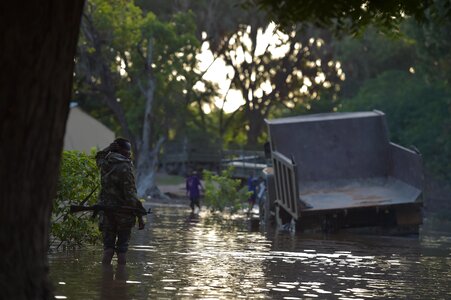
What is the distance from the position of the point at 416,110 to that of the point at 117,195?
47.0m

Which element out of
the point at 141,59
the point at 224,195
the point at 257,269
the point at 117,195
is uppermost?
the point at 141,59

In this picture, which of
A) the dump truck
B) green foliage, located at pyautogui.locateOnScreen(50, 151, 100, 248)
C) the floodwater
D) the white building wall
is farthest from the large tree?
green foliage, located at pyautogui.locateOnScreen(50, 151, 100, 248)

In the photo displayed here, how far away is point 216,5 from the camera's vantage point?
267 ft

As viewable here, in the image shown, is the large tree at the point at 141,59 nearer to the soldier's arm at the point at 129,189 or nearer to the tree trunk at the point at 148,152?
the tree trunk at the point at 148,152

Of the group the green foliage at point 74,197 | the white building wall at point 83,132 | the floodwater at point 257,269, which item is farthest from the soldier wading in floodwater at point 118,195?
the white building wall at point 83,132

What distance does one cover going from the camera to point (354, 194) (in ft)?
90.2

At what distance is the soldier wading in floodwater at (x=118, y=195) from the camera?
15.0 metres

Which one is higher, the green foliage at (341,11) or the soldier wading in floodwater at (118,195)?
the green foliage at (341,11)

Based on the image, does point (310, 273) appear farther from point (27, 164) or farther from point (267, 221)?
point (267, 221)

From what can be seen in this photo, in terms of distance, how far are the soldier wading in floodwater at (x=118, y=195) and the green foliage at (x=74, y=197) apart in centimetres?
209

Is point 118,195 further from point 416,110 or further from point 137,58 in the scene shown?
point 416,110

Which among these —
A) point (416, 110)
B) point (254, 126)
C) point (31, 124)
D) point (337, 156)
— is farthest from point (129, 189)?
point (254, 126)

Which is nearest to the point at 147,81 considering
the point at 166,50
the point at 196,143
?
the point at 166,50

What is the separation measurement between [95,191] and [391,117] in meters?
45.1
